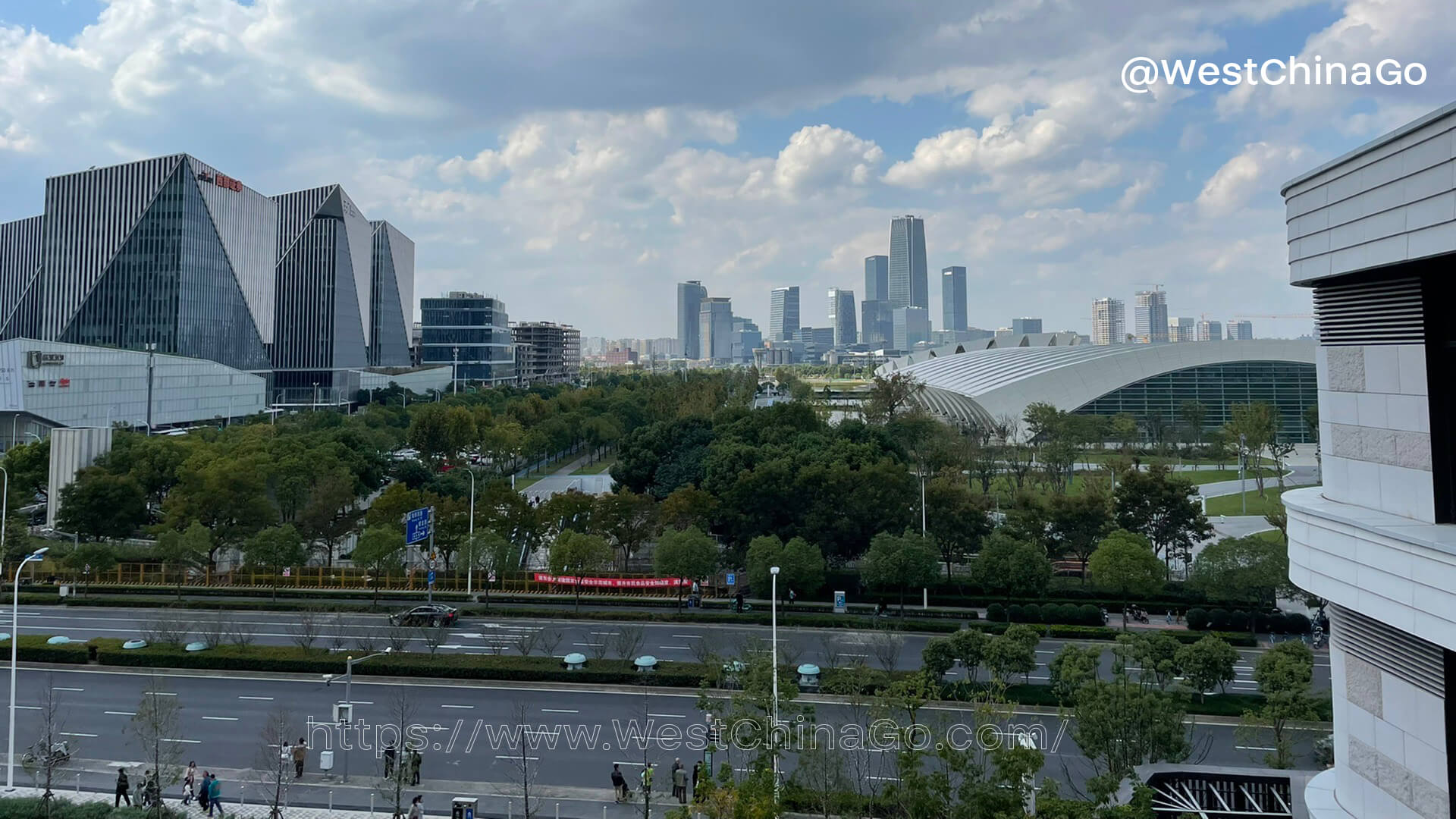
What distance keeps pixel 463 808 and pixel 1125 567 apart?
67.5ft

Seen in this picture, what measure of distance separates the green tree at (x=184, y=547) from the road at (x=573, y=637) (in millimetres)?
2166

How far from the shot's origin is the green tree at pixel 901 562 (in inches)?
1149

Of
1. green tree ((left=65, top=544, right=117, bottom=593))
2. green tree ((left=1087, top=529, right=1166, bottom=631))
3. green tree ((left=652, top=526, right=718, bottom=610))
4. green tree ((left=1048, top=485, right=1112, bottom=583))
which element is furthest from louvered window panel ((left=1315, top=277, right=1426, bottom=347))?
green tree ((left=65, top=544, right=117, bottom=593))

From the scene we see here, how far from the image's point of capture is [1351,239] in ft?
26.8

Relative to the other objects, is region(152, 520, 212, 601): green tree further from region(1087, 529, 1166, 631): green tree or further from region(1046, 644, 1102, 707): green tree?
region(1087, 529, 1166, 631): green tree

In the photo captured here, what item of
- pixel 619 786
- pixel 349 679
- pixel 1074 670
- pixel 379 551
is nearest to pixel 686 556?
pixel 379 551

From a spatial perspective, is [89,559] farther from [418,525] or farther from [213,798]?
[213,798]

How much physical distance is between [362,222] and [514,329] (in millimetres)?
40319

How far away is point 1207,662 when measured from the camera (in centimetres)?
2000

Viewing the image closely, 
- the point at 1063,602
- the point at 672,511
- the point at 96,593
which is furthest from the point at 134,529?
the point at 1063,602

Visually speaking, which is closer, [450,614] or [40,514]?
[450,614]

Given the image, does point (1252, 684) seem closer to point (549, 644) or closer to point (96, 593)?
point (549, 644)

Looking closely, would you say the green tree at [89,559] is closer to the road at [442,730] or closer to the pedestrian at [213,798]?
the road at [442,730]

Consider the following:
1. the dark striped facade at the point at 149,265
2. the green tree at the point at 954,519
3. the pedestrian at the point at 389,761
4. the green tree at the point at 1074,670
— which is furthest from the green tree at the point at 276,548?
the dark striped facade at the point at 149,265
